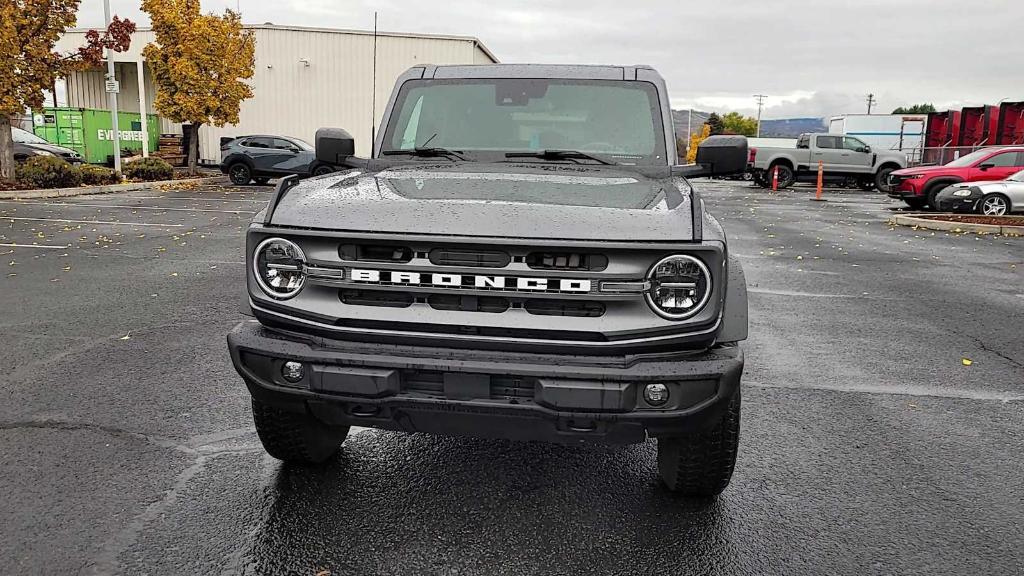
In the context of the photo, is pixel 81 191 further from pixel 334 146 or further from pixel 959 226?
pixel 959 226

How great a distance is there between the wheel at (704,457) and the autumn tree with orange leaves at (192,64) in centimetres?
2624

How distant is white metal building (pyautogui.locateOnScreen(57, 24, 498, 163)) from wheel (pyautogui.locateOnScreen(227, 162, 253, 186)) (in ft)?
33.6

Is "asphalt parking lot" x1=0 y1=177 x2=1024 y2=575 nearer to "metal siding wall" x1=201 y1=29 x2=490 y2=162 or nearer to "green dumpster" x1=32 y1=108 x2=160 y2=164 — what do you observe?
"green dumpster" x1=32 y1=108 x2=160 y2=164

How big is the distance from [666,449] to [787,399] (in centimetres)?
185

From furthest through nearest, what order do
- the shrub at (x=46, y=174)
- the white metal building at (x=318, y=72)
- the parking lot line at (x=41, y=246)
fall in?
the white metal building at (x=318, y=72)
the shrub at (x=46, y=174)
the parking lot line at (x=41, y=246)

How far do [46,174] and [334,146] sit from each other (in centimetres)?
1840

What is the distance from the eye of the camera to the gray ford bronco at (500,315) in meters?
2.55

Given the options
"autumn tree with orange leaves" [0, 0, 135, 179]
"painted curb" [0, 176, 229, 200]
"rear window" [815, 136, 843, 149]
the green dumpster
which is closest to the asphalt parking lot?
"painted curb" [0, 176, 229, 200]

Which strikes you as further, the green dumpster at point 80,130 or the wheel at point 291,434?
the green dumpster at point 80,130

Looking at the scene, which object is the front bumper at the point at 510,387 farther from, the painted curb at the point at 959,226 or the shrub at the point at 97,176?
the shrub at the point at 97,176

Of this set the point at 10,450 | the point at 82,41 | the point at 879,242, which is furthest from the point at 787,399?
the point at 82,41

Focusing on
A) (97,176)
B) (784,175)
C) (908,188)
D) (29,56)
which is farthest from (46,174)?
(784,175)

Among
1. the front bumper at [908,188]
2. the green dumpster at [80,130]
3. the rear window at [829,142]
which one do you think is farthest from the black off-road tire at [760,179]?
the green dumpster at [80,130]

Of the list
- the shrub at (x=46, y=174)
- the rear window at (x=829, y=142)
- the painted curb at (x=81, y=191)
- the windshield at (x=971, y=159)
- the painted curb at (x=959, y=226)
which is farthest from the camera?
the rear window at (x=829, y=142)
